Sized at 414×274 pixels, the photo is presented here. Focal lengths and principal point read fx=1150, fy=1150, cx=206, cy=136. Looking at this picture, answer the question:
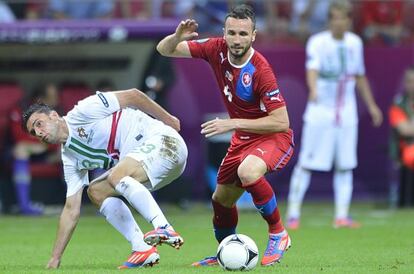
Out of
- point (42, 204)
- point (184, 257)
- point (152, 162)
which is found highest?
point (152, 162)

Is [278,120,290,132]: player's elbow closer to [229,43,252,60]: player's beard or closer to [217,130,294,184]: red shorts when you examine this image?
[217,130,294,184]: red shorts

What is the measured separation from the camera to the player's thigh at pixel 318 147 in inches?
596

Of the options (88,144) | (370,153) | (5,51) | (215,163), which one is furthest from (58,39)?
(88,144)

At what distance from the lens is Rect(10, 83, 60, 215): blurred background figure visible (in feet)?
56.1

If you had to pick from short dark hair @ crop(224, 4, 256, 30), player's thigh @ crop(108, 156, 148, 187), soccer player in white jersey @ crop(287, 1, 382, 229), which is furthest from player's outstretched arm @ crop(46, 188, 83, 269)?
soccer player in white jersey @ crop(287, 1, 382, 229)

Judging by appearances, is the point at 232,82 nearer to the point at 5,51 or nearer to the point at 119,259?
the point at 119,259

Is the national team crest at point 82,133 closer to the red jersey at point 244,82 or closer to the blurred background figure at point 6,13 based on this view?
the red jersey at point 244,82

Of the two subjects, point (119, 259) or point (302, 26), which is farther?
point (302, 26)

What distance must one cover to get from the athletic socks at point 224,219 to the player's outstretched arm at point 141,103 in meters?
0.82

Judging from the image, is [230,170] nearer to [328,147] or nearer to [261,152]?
[261,152]

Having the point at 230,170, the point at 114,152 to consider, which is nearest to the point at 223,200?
the point at 230,170

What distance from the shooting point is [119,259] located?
11.1m

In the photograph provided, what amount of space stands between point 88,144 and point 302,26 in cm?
995

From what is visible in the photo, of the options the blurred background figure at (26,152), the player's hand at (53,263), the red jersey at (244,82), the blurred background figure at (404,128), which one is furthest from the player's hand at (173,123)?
the blurred background figure at (404,128)
